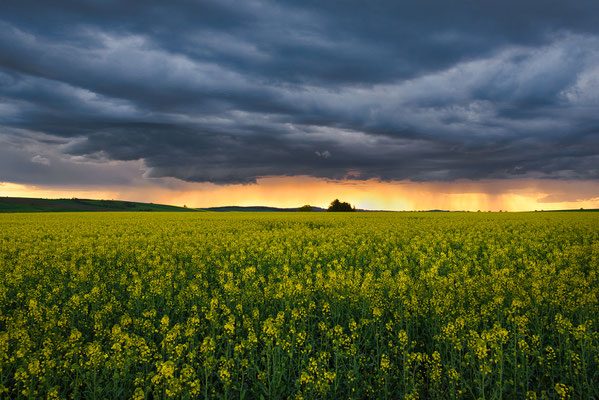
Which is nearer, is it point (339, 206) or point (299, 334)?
point (299, 334)

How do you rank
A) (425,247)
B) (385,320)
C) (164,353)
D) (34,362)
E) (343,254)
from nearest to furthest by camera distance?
(34,362) → (164,353) → (385,320) → (343,254) → (425,247)

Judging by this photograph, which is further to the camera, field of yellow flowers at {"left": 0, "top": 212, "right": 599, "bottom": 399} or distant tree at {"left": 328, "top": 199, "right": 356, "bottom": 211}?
distant tree at {"left": 328, "top": 199, "right": 356, "bottom": 211}

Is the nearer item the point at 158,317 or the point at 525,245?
the point at 158,317

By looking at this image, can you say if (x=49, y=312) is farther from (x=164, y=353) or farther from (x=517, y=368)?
(x=517, y=368)

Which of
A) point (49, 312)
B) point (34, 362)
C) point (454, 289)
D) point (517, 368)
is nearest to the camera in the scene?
point (34, 362)

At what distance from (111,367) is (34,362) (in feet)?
3.43

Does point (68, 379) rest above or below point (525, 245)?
below

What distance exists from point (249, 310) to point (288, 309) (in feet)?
3.74

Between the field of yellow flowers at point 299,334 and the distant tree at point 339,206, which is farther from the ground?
the distant tree at point 339,206

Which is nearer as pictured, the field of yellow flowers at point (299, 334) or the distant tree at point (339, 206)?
the field of yellow flowers at point (299, 334)

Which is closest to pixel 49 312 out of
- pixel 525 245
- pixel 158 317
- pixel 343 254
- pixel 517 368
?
pixel 158 317

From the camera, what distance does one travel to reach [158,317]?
7719 millimetres

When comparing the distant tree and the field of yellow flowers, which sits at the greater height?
the distant tree

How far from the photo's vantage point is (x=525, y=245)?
1655 centimetres
